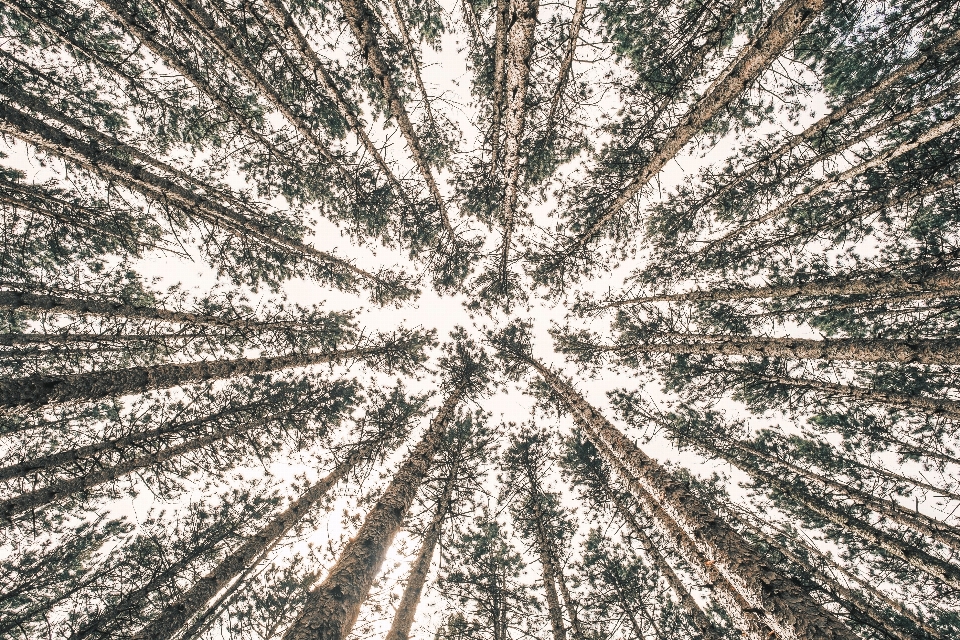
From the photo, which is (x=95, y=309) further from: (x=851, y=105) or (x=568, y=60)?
(x=851, y=105)

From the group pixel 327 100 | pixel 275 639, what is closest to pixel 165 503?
pixel 275 639

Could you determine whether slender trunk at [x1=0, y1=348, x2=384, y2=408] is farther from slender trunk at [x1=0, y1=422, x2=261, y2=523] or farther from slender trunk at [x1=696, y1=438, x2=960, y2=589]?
slender trunk at [x1=696, y1=438, x2=960, y2=589]

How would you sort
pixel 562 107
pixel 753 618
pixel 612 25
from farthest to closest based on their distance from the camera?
pixel 562 107 → pixel 612 25 → pixel 753 618

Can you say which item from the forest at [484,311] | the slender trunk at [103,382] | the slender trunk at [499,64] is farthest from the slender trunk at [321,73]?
the slender trunk at [103,382]

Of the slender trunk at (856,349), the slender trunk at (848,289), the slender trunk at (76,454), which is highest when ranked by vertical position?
the slender trunk at (848,289)

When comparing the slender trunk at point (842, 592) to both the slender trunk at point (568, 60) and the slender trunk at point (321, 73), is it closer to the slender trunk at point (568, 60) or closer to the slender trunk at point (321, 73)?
the slender trunk at point (568, 60)

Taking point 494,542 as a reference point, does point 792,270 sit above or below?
above

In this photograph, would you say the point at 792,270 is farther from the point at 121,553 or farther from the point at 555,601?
the point at 121,553
